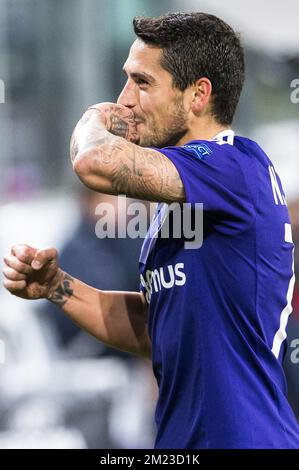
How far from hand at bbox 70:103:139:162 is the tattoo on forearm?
56 cm

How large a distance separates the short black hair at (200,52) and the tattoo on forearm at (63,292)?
0.73 m

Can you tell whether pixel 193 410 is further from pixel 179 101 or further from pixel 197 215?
pixel 179 101

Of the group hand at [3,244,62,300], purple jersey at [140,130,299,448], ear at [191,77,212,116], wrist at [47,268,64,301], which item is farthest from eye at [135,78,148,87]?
wrist at [47,268,64,301]

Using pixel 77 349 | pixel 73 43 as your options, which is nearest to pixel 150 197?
pixel 77 349

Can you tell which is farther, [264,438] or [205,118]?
[205,118]

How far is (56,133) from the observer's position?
502 centimetres

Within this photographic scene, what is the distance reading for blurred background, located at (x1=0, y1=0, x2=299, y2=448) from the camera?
4625mm

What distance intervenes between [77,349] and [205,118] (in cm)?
214

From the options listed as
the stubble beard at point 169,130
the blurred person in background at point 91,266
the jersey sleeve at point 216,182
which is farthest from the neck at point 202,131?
the blurred person in background at point 91,266

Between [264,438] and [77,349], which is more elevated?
[264,438]

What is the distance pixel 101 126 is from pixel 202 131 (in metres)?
0.38

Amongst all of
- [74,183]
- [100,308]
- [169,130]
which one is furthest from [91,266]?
[169,130]

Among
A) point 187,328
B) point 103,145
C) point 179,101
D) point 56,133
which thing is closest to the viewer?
point 103,145

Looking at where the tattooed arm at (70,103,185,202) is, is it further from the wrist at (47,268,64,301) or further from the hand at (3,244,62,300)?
the wrist at (47,268,64,301)
